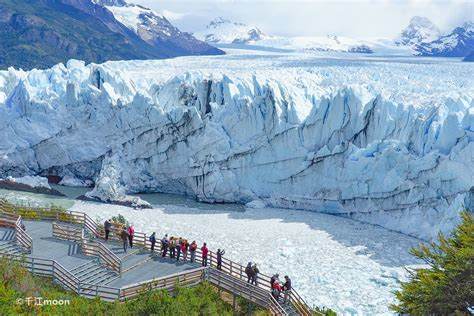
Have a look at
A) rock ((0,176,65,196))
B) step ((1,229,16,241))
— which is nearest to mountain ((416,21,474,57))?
rock ((0,176,65,196))

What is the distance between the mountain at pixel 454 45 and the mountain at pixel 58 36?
50.4 meters

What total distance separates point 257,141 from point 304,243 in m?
7.64

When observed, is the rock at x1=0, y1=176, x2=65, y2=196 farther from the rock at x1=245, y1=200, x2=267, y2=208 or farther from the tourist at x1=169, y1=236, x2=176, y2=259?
the tourist at x1=169, y1=236, x2=176, y2=259

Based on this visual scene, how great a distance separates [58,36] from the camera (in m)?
110

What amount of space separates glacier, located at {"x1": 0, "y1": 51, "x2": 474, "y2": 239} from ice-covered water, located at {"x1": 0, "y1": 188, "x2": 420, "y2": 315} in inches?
45.3

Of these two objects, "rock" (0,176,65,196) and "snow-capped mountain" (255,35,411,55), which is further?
"snow-capped mountain" (255,35,411,55)

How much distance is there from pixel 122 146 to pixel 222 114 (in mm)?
5512

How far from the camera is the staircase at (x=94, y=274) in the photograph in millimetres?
14586

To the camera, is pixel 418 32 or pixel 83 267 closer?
pixel 83 267

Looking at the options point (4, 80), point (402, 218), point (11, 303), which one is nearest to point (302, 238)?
point (402, 218)

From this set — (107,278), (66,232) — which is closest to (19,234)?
(66,232)

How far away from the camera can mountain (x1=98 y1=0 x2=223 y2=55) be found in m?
148

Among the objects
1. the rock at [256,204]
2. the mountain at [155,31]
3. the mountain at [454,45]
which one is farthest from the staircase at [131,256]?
the mountain at [155,31]

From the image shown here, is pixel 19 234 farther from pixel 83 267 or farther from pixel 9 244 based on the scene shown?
pixel 83 267
